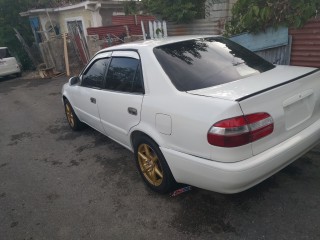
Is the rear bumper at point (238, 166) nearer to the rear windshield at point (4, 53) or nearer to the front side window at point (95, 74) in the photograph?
the front side window at point (95, 74)

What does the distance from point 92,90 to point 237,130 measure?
2541 millimetres

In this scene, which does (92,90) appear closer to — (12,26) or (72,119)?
(72,119)

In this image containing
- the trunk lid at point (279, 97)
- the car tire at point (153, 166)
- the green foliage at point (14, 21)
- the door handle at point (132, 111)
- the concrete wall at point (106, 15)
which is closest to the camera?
the trunk lid at point (279, 97)

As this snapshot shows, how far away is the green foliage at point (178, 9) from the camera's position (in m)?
7.38

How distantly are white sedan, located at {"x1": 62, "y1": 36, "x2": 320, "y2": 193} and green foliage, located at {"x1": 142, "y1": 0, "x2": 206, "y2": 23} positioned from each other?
411cm

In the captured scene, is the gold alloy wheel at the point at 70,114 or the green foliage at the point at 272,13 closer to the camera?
the green foliage at the point at 272,13

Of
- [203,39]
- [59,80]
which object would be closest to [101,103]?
[203,39]

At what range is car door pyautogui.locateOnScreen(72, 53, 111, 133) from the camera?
4039mm

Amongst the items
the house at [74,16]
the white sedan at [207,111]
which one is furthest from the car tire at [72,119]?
the house at [74,16]

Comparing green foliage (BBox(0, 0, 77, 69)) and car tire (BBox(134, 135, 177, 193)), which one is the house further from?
car tire (BBox(134, 135, 177, 193))

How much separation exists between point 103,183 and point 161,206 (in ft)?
3.21

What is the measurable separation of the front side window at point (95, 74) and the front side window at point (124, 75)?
0.68 feet

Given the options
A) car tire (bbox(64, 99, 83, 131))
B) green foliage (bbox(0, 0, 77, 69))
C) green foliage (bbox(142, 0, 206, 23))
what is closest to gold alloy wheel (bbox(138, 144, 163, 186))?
car tire (bbox(64, 99, 83, 131))

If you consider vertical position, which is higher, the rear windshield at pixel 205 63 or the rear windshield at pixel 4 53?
the rear windshield at pixel 205 63
